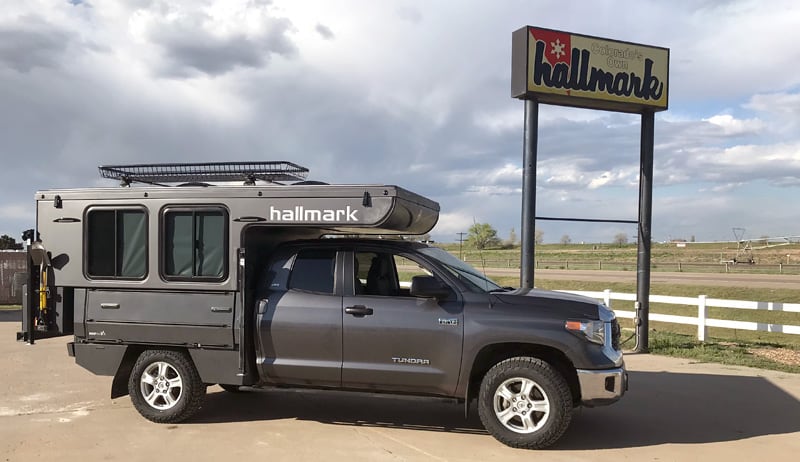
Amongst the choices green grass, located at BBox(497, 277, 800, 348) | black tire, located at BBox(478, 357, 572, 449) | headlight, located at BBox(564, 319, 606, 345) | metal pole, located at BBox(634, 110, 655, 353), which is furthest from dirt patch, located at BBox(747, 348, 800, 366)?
black tire, located at BBox(478, 357, 572, 449)

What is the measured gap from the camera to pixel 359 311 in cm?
598

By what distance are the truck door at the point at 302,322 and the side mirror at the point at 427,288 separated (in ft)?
2.53

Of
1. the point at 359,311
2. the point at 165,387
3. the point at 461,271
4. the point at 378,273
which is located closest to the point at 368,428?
the point at 359,311

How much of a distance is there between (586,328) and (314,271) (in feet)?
8.35

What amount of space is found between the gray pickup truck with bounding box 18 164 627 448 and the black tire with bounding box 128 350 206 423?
0.01 meters

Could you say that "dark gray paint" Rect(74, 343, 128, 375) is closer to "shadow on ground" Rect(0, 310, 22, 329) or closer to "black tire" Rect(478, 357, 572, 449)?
"black tire" Rect(478, 357, 572, 449)

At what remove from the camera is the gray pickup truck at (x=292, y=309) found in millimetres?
5676

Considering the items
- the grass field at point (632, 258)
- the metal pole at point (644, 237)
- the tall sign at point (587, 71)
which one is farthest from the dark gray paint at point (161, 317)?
the grass field at point (632, 258)

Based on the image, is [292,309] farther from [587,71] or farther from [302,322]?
[587,71]

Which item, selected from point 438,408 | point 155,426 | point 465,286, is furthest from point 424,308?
point 155,426

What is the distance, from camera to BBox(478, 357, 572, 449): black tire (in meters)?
5.52

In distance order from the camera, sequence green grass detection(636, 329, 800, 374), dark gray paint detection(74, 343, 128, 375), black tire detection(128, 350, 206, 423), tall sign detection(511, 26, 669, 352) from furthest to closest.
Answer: tall sign detection(511, 26, 669, 352), green grass detection(636, 329, 800, 374), dark gray paint detection(74, 343, 128, 375), black tire detection(128, 350, 206, 423)

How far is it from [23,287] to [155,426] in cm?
201

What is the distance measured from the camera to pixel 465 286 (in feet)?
19.6
